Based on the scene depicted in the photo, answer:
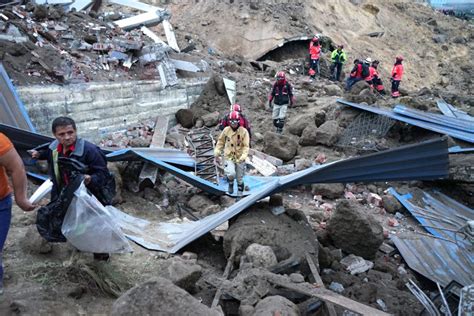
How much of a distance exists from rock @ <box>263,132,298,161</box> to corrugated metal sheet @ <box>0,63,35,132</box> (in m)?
4.60

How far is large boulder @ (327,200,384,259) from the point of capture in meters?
5.65

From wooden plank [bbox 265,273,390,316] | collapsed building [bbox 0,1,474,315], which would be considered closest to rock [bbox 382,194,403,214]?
collapsed building [bbox 0,1,474,315]

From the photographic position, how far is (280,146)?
934cm

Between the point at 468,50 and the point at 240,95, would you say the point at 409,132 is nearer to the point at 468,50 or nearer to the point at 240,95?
the point at 240,95

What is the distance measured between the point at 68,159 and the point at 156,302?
4.64 ft

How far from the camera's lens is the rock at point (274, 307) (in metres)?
3.34

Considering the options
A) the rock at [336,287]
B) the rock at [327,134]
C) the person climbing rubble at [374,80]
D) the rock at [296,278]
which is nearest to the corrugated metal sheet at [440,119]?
the rock at [327,134]

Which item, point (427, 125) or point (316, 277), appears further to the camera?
point (427, 125)

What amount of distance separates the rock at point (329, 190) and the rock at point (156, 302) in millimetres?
5482

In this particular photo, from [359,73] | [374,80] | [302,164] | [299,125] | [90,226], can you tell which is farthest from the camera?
[374,80]

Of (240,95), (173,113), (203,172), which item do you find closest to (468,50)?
(240,95)

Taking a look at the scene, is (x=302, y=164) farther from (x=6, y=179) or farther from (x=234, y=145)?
(x=6, y=179)

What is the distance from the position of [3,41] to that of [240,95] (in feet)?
19.1

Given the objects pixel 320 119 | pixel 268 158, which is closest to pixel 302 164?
pixel 268 158
